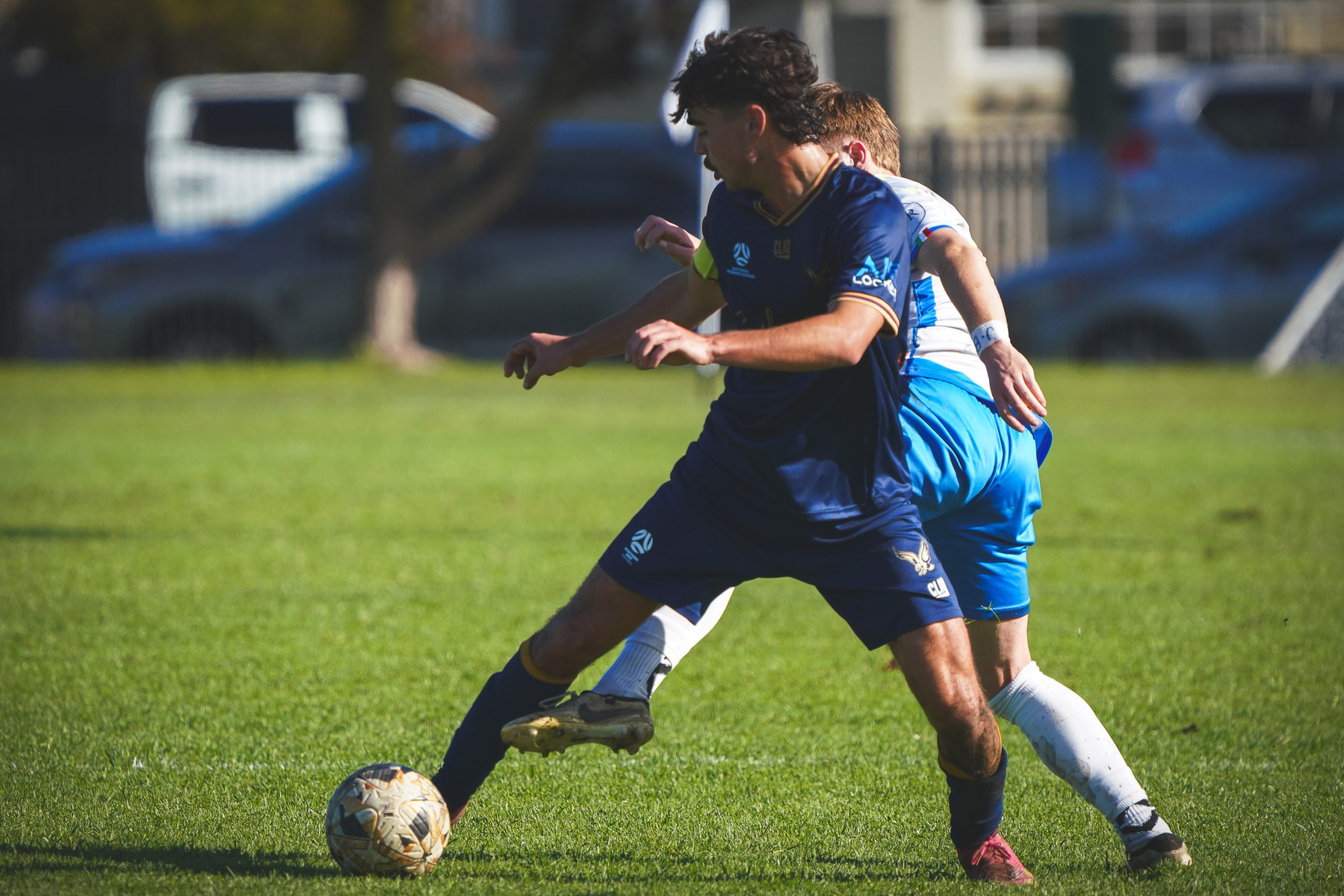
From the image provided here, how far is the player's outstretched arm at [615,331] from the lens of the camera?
12.2 ft

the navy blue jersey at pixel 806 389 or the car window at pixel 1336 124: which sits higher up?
the navy blue jersey at pixel 806 389

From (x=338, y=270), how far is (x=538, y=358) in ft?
49.4

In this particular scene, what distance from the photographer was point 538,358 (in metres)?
3.70

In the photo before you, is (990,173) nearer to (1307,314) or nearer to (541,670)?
(1307,314)

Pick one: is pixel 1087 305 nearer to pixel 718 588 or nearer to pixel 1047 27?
pixel 718 588

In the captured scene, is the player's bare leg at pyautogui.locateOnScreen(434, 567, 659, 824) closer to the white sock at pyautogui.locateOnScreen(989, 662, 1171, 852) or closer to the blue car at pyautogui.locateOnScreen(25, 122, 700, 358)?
the white sock at pyautogui.locateOnScreen(989, 662, 1171, 852)

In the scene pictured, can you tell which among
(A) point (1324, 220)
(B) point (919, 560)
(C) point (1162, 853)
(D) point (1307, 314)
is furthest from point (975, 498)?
(A) point (1324, 220)

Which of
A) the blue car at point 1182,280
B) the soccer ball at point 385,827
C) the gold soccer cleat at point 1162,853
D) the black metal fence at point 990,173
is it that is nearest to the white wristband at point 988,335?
the gold soccer cleat at point 1162,853

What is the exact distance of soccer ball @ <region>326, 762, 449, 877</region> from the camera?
3744mm

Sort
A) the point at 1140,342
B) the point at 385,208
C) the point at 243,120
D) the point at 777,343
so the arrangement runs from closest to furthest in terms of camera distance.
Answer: the point at 777,343, the point at 385,208, the point at 1140,342, the point at 243,120

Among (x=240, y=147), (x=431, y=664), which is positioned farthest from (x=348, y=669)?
(x=240, y=147)

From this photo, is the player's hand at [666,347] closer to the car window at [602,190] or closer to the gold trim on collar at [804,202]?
the gold trim on collar at [804,202]

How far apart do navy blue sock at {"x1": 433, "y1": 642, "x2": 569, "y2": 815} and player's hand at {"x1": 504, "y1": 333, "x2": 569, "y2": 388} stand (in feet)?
2.18

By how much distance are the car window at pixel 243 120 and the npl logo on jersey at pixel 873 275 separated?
17724 mm
